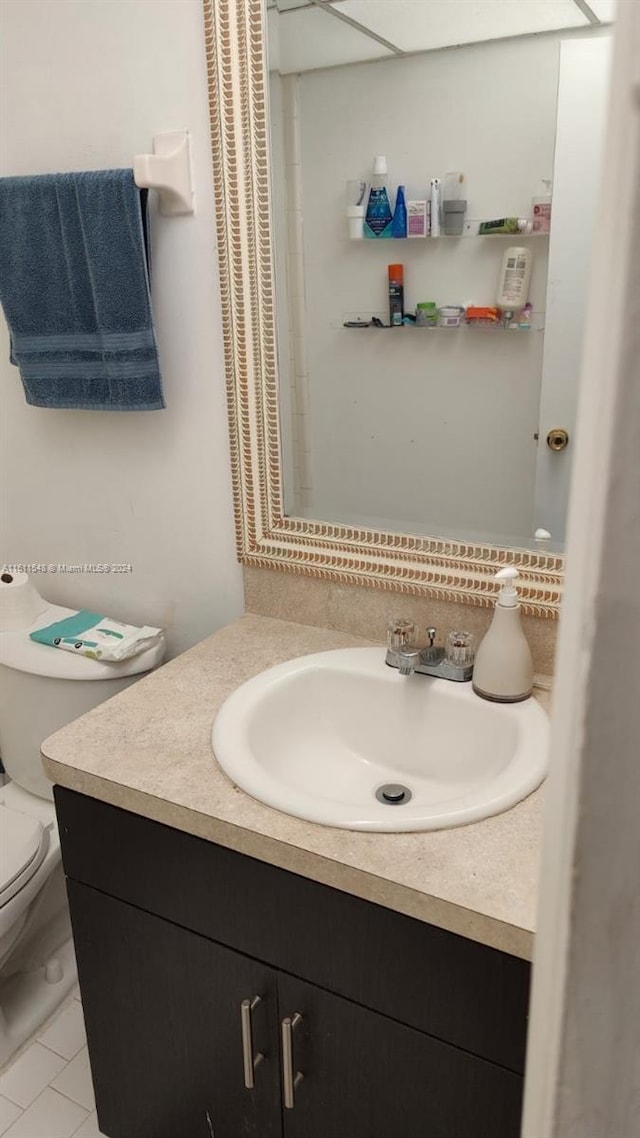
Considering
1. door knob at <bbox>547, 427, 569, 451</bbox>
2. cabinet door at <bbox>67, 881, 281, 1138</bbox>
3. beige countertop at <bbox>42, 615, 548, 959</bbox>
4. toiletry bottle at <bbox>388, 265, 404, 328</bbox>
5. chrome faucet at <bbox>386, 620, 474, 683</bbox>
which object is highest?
toiletry bottle at <bbox>388, 265, 404, 328</bbox>

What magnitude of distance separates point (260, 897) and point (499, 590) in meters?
0.57

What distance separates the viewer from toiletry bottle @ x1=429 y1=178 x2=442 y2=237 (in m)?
1.17

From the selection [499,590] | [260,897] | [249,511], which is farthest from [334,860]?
[249,511]

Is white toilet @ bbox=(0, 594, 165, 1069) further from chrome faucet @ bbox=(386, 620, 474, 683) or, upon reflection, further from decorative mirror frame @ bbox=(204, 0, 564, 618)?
chrome faucet @ bbox=(386, 620, 474, 683)

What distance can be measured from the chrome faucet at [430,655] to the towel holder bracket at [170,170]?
2.50ft

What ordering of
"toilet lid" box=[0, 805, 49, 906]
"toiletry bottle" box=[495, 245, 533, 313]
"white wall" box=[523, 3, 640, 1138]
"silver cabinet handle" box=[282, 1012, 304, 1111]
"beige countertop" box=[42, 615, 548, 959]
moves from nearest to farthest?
"white wall" box=[523, 3, 640, 1138], "beige countertop" box=[42, 615, 548, 959], "silver cabinet handle" box=[282, 1012, 304, 1111], "toiletry bottle" box=[495, 245, 533, 313], "toilet lid" box=[0, 805, 49, 906]

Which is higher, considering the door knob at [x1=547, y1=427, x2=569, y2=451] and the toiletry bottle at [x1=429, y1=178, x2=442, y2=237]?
the toiletry bottle at [x1=429, y1=178, x2=442, y2=237]

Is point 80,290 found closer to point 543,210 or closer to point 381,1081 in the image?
point 543,210

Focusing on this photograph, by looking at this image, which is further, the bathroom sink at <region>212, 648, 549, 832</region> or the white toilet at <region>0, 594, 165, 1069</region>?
the white toilet at <region>0, 594, 165, 1069</region>

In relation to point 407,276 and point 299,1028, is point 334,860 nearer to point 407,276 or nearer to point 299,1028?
point 299,1028

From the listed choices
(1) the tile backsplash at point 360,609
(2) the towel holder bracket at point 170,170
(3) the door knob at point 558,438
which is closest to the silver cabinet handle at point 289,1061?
(1) the tile backsplash at point 360,609

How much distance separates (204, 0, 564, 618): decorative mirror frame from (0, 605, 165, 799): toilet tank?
0.33m

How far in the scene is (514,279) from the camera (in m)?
1.15

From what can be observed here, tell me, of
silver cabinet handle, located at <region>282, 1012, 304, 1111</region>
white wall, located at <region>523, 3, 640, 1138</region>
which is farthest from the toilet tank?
white wall, located at <region>523, 3, 640, 1138</region>
